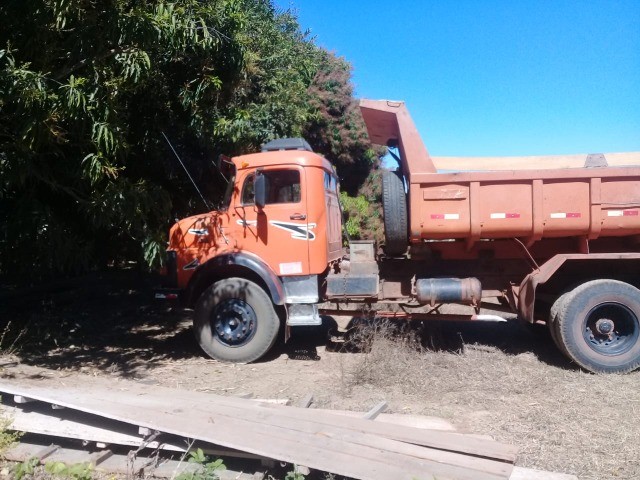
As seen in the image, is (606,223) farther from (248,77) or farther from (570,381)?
(248,77)

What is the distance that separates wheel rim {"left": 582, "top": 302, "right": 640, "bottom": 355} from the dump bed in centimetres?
88

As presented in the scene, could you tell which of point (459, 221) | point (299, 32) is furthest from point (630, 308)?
point (299, 32)

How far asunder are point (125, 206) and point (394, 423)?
385cm

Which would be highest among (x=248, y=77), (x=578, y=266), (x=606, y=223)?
(x=248, y=77)

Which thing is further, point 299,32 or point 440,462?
point 299,32

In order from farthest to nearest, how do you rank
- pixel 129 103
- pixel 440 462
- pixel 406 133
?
pixel 129 103
pixel 406 133
pixel 440 462

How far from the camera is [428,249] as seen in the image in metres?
7.04

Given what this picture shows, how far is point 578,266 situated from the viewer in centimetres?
672

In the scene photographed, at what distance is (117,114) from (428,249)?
4.02m

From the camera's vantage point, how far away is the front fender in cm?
679

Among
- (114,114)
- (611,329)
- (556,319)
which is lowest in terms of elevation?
(611,329)

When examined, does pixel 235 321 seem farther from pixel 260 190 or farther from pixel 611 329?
pixel 611 329

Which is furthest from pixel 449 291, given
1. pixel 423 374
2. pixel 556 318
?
pixel 556 318

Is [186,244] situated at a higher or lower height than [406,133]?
A: lower
